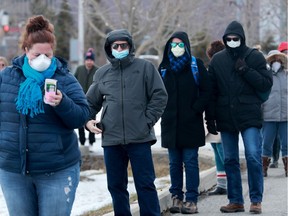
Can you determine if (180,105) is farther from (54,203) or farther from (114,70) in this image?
(54,203)

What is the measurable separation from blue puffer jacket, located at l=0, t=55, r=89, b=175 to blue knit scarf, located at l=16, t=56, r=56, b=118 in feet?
0.14

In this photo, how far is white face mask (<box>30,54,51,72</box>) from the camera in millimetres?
5422

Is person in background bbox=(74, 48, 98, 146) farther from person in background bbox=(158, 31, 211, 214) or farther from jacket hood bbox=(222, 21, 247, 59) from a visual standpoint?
jacket hood bbox=(222, 21, 247, 59)

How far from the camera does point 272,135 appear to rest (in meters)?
12.3

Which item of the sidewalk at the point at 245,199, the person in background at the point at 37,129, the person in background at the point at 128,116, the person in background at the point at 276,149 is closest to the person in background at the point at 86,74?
the person in background at the point at 276,149

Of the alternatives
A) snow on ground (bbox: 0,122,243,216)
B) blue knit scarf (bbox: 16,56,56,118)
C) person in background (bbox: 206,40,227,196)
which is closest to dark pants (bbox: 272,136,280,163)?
snow on ground (bbox: 0,122,243,216)

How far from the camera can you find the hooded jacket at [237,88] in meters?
8.59

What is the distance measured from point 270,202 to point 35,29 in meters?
4.94

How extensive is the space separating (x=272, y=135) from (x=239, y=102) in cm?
378

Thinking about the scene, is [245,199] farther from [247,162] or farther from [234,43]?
[234,43]

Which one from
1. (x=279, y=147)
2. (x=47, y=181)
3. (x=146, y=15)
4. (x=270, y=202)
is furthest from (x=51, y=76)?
(x=146, y=15)

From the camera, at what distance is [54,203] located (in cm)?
553

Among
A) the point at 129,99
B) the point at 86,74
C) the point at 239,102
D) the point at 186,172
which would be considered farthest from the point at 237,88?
the point at 86,74

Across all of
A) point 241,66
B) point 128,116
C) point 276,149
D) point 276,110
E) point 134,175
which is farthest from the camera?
point 276,149
